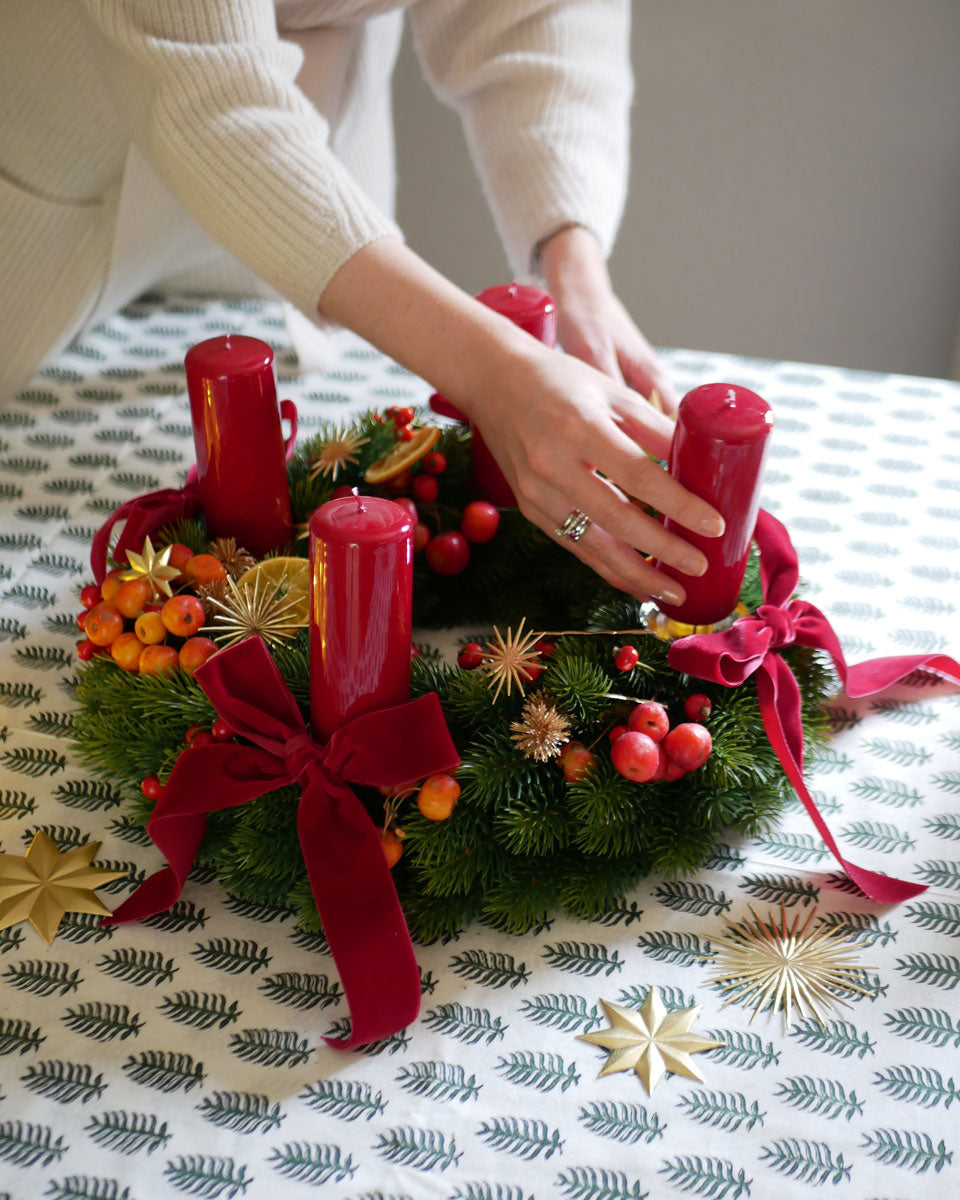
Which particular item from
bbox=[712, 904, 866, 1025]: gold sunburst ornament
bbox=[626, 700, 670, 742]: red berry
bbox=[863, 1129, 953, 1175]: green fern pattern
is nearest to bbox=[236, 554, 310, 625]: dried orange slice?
bbox=[626, 700, 670, 742]: red berry

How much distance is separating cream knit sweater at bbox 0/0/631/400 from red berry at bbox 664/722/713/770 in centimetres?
43

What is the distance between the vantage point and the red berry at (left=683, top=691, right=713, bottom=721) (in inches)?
24.9

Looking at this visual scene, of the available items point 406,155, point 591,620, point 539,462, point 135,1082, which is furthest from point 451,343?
point 406,155

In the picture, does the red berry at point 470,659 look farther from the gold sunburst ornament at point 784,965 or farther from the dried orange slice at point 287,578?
the gold sunburst ornament at point 784,965

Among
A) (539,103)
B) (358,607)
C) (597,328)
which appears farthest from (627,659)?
(539,103)

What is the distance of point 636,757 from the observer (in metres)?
0.59

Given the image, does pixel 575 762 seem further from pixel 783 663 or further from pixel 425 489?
→ pixel 425 489

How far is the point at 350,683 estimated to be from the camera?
1.91 feet

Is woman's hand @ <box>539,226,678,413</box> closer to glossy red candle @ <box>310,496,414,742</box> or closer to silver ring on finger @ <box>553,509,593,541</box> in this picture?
silver ring on finger @ <box>553,509,593,541</box>

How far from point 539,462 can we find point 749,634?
174mm

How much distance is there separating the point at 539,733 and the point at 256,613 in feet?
0.64

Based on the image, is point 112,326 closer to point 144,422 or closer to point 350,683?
point 144,422

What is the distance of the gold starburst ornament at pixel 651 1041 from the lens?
0.53 metres

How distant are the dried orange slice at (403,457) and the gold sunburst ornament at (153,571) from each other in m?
0.17
